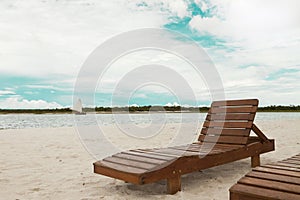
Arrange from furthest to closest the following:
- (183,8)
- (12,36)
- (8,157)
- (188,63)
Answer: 1. (12,36)
2. (183,8)
3. (188,63)
4. (8,157)

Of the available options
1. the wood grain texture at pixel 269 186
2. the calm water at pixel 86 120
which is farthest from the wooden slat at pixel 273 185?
the calm water at pixel 86 120

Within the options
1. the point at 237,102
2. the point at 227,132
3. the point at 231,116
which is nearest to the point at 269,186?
the point at 227,132

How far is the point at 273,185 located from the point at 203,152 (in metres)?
1.73

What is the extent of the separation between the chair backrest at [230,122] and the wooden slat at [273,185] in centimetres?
231

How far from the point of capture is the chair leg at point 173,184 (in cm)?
336

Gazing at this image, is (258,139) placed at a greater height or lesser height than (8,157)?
greater

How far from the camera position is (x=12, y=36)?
38.3ft

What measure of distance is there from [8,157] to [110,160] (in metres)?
3.24

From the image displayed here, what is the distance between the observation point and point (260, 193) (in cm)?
218

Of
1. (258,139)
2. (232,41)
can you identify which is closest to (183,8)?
(232,41)

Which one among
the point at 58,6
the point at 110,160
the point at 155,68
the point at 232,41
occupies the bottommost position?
the point at 110,160

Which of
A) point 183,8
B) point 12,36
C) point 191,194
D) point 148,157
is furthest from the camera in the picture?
point 12,36

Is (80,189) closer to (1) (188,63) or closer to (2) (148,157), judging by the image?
(2) (148,157)

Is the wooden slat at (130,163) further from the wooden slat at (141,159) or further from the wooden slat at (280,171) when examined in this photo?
the wooden slat at (280,171)
